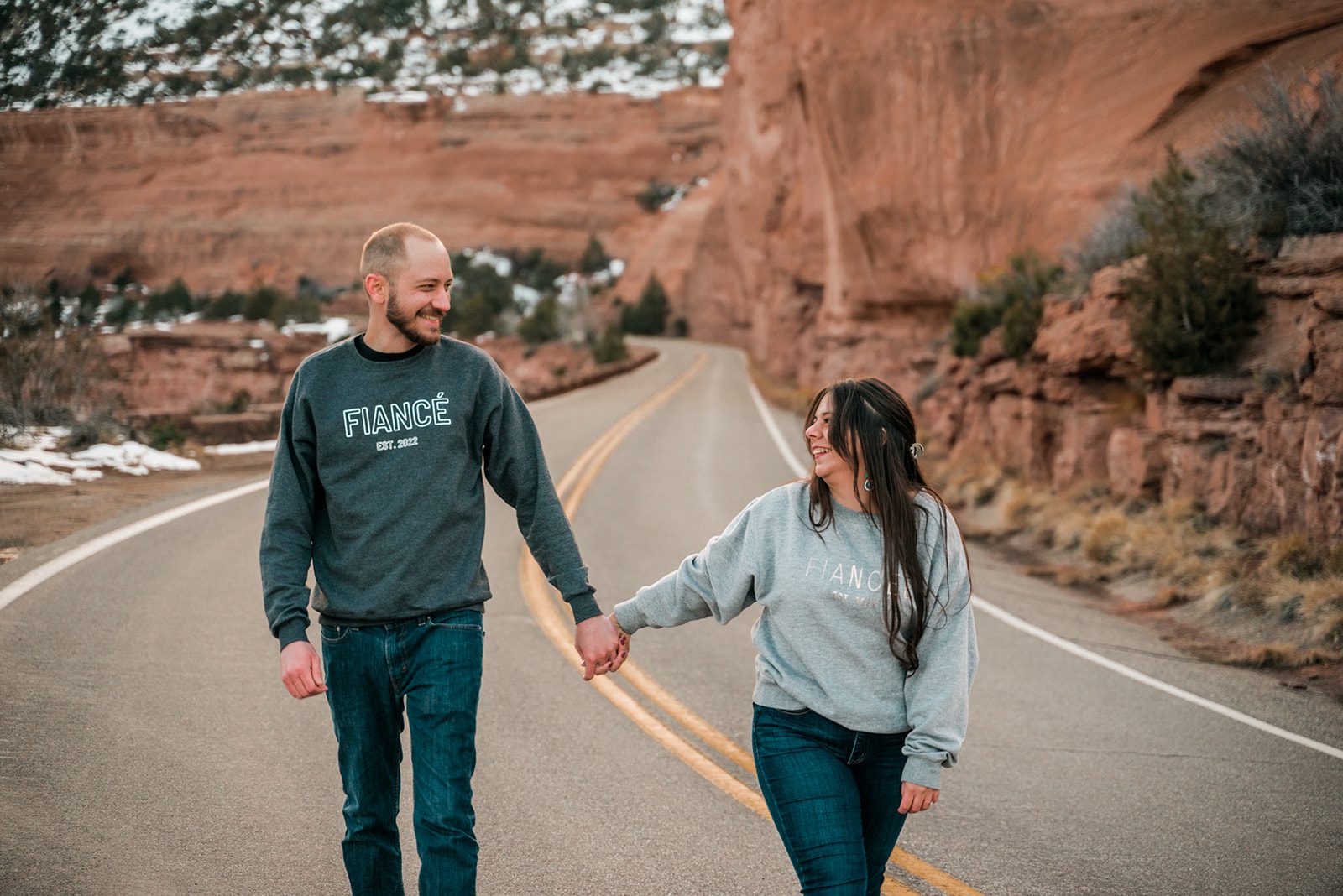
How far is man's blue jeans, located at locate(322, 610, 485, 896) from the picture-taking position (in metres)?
3.33

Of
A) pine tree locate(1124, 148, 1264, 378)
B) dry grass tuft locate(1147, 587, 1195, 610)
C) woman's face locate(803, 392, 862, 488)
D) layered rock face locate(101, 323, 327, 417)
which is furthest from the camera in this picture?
layered rock face locate(101, 323, 327, 417)

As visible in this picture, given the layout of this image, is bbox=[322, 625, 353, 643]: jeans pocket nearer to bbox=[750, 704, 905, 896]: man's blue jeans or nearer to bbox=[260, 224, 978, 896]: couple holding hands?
bbox=[260, 224, 978, 896]: couple holding hands

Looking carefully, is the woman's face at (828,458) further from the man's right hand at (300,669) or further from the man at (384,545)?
the man's right hand at (300,669)

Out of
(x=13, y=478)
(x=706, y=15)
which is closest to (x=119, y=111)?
(x=13, y=478)

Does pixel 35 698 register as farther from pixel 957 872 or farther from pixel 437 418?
pixel 957 872

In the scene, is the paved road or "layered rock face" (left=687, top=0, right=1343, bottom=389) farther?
"layered rock face" (left=687, top=0, right=1343, bottom=389)

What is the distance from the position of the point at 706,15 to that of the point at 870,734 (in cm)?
16782

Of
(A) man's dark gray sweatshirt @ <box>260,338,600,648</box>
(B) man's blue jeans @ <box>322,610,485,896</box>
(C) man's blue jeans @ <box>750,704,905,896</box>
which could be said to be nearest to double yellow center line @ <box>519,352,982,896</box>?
(C) man's blue jeans @ <box>750,704,905,896</box>

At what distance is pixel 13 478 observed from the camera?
41.5 feet

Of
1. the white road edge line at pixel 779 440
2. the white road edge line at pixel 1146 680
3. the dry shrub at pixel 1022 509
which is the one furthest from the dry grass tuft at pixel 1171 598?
the dry shrub at pixel 1022 509

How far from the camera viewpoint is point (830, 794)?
9.78 ft

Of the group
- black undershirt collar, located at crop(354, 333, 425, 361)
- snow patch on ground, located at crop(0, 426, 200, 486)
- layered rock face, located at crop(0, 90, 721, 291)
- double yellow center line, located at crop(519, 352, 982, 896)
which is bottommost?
double yellow center line, located at crop(519, 352, 982, 896)

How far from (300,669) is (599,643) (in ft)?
2.86

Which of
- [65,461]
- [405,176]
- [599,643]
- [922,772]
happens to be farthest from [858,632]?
[405,176]
